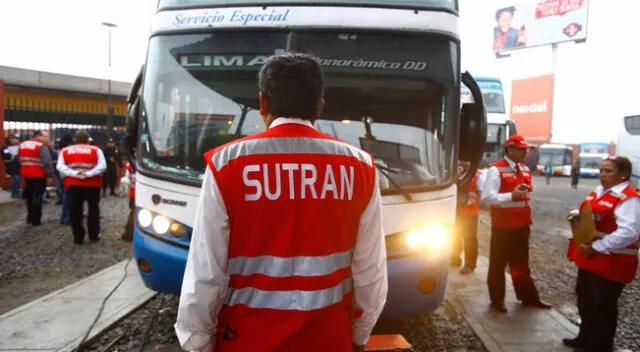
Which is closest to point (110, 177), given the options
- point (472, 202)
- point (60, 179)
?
point (60, 179)

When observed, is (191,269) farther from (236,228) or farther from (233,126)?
(233,126)

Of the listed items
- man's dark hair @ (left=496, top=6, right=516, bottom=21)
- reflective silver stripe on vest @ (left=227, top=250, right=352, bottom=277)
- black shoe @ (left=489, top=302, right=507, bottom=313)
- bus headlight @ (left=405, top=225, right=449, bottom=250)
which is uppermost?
man's dark hair @ (left=496, top=6, right=516, bottom=21)

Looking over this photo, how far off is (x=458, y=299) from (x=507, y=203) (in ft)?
4.39

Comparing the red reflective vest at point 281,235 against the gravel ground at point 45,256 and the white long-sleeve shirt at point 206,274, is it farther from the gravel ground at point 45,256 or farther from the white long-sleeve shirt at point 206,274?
the gravel ground at point 45,256

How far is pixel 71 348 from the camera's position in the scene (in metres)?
3.78

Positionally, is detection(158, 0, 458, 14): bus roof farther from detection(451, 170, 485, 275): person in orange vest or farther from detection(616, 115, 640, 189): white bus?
detection(616, 115, 640, 189): white bus

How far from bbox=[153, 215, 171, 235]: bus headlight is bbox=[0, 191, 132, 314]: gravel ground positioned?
2.49m

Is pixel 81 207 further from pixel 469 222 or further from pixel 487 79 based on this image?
pixel 487 79

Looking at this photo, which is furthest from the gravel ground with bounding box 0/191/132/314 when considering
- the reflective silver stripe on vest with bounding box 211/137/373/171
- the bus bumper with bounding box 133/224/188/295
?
the reflective silver stripe on vest with bounding box 211/137/373/171

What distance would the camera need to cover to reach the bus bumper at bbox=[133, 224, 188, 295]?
3443 mm

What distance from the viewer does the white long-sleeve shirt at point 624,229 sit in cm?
358

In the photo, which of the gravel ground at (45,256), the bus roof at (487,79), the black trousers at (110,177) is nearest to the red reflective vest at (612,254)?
the gravel ground at (45,256)

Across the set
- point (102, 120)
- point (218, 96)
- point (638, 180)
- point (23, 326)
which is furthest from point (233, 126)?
point (102, 120)

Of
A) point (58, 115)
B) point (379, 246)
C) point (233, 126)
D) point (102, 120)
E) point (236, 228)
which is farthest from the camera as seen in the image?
point (102, 120)
